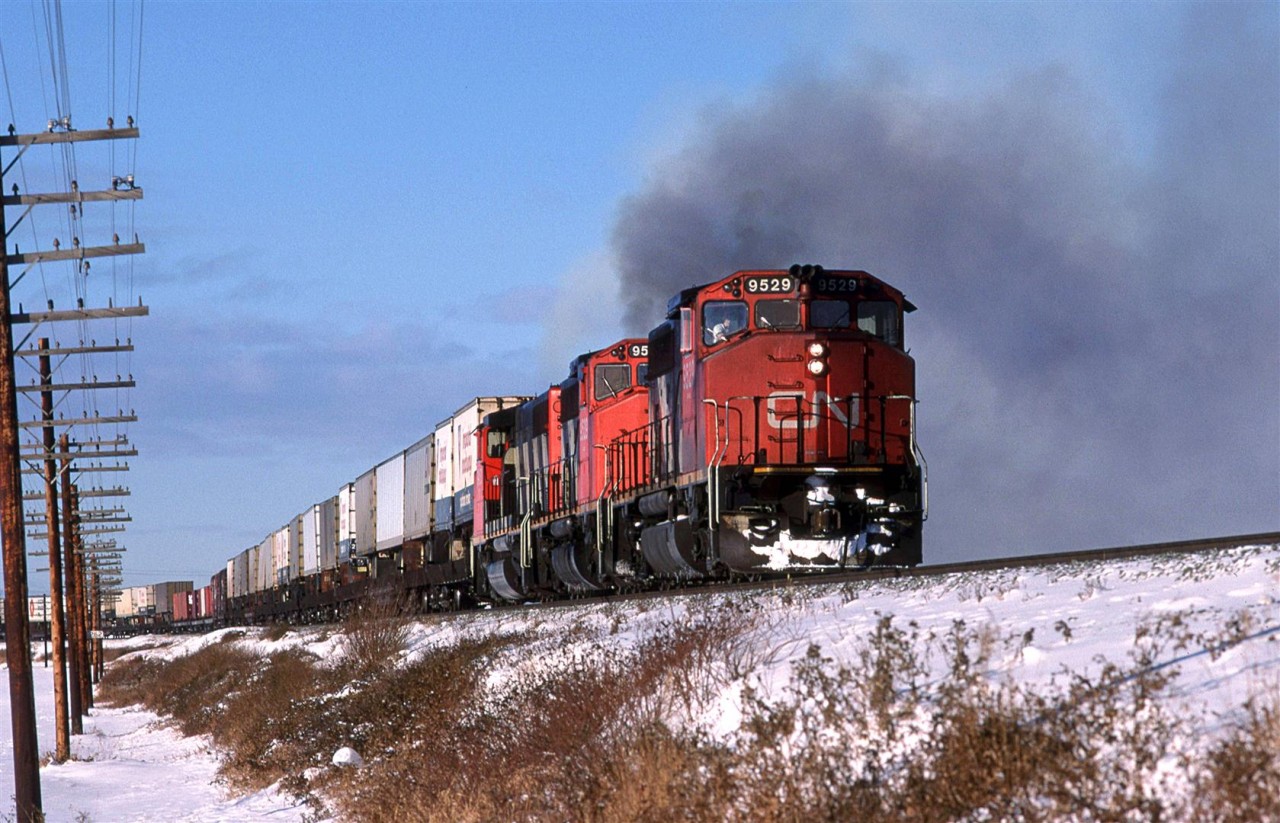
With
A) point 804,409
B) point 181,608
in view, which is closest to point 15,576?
point 804,409

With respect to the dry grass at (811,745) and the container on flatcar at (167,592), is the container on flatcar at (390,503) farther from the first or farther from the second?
the container on flatcar at (167,592)

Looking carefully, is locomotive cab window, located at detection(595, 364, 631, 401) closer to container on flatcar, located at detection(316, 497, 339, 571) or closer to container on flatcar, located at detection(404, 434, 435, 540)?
container on flatcar, located at detection(404, 434, 435, 540)

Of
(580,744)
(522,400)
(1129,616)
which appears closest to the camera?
(1129,616)

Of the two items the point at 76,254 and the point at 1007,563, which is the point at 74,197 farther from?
the point at 1007,563

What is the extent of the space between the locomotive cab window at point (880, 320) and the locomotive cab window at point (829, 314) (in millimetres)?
199

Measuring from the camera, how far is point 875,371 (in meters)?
18.8

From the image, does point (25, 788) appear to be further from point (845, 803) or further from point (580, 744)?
point (845, 803)

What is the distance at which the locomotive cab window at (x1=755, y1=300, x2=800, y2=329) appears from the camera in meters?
18.8

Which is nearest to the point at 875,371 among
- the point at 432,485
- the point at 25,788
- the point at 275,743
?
the point at 275,743

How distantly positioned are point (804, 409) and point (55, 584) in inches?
727

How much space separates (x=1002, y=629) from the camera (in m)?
9.73

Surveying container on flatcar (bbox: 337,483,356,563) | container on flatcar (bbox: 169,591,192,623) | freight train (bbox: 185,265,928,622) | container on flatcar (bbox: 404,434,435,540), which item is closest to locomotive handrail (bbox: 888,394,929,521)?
freight train (bbox: 185,265,928,622)

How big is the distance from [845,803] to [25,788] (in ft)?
37.3

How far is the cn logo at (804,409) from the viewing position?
18547 mm
